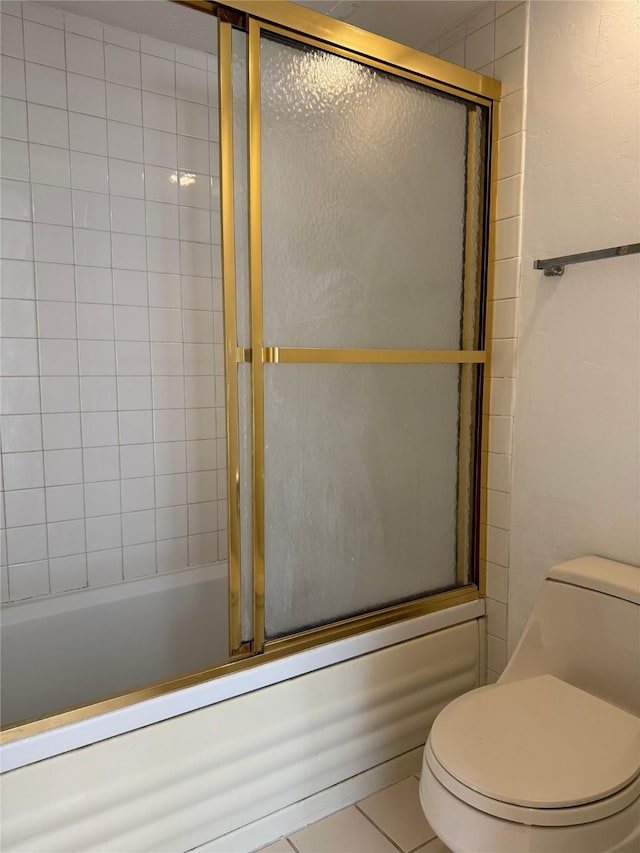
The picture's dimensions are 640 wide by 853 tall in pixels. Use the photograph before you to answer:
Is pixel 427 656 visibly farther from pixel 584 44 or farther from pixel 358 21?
pixel 358 21

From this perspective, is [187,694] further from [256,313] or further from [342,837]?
[256,313]

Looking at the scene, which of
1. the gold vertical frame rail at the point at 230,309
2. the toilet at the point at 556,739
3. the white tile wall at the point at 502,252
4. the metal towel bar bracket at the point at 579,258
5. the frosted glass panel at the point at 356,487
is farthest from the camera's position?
the white tile wall at the point at 502,252

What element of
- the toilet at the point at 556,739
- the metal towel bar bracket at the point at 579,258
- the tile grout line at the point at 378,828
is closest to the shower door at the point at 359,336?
the metal towel bar bracket at the point at 579,258

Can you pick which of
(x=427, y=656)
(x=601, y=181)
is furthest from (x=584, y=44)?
(x=427, y=656)

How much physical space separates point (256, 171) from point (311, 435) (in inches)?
25.9

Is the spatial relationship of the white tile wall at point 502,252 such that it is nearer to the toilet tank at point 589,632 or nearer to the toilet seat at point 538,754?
the toilet tank at point 589,632

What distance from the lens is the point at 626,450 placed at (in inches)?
57.6

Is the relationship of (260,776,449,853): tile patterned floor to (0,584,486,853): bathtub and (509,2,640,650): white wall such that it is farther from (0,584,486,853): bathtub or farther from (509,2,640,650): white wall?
(509,2,640,650): white wall

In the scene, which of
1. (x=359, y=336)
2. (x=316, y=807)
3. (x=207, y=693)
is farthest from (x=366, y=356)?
(x=316, y=807)

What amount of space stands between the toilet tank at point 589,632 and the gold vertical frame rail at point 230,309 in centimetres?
77

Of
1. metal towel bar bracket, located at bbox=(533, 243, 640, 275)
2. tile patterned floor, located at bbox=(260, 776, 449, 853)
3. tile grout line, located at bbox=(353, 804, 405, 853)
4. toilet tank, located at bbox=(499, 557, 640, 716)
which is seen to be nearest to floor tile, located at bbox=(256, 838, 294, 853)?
tile patterned floor, located at bbox=(260, 776, 449, 853)

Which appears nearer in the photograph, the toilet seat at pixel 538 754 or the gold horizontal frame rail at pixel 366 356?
the toilet seat at pixel 538 754

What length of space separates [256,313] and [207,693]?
905 mm

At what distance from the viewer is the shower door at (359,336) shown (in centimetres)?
140
